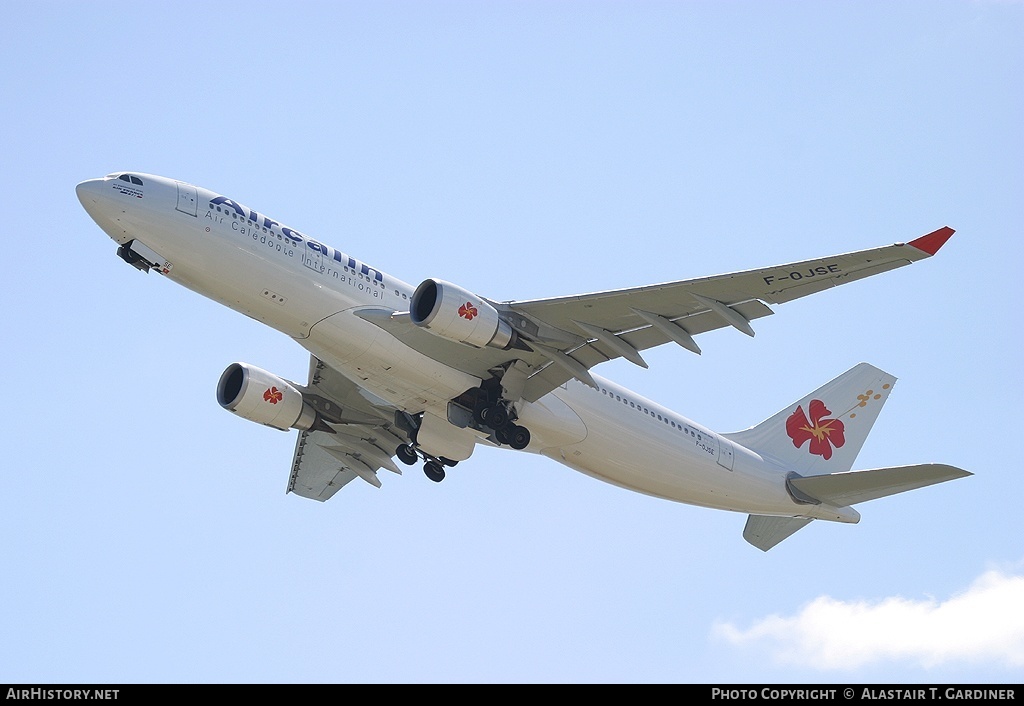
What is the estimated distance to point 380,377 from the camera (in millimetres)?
24625

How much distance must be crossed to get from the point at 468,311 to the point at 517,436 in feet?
13.4

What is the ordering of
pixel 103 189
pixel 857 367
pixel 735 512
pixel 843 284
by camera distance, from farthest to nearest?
pixel 857 367, pixel 735 512, pixel 103 189, pixel 843 284

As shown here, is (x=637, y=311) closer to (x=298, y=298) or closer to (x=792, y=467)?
(x=298, y=298)

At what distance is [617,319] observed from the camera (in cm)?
2341

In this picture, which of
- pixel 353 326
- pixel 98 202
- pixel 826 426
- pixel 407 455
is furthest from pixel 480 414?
pixel 826 426

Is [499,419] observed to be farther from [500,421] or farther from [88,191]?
[88,191]

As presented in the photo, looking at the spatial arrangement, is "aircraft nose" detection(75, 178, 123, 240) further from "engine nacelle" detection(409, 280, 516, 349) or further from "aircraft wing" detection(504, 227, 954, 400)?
"aircraft wing" detection(504, 227, 954, 400)

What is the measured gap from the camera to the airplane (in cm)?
2250

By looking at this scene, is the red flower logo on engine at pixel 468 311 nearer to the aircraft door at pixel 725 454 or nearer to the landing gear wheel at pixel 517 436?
the landing gear wheel at pixel 517 436

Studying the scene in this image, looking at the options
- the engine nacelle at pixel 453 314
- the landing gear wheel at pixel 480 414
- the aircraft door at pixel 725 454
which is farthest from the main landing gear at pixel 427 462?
the aircraft door at pixel 725 454
